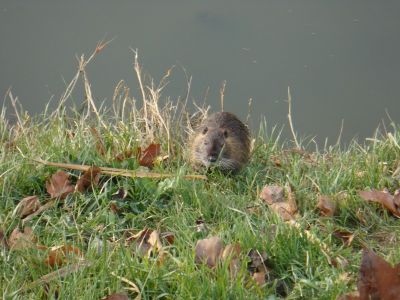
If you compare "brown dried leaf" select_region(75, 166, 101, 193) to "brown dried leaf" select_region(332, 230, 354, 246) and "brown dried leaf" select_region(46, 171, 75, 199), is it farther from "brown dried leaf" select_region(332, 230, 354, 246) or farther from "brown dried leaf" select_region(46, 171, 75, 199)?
"brown dried leaf" select_region(332, 230, 354, 246)

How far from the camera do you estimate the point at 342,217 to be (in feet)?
12.8

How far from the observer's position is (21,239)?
3334 mm

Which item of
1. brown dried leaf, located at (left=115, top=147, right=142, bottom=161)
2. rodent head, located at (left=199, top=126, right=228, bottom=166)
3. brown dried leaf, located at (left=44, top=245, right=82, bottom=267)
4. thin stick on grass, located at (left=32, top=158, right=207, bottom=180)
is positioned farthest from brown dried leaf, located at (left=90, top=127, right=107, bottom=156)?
brown dried leaf, located at (left=44, top=245, right=82, bottom=267)

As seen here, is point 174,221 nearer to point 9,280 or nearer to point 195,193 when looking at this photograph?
point 195,193

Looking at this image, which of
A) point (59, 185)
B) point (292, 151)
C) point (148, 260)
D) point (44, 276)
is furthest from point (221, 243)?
point (292, 151)

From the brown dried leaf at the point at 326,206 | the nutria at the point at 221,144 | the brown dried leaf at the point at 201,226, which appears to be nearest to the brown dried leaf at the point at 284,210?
the brown dried leaf at the point at 326,206

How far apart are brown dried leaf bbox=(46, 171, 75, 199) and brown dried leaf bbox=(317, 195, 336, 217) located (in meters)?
1.40

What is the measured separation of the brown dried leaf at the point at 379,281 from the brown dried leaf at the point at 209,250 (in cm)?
71

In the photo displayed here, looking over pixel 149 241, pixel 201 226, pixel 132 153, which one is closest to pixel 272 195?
pixel 201 226

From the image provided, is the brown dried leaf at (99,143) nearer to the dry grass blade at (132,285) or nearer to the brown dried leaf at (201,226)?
the brown dried leaf at (201,226)

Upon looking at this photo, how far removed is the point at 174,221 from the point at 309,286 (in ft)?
3.18

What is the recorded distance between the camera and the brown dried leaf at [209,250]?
3.16 metres

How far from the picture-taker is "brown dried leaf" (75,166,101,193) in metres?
4.07

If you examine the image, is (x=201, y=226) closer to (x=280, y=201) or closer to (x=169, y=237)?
(x=169, y=237)
